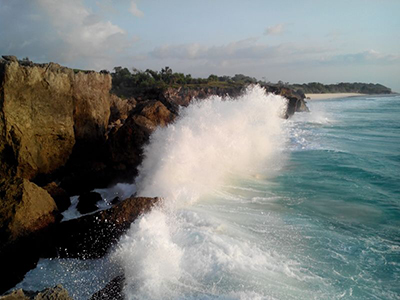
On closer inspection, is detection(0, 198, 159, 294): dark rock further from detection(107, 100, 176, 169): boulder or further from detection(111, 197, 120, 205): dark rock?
detection(107, 100, 176, 169): boulder

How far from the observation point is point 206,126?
1235 cm

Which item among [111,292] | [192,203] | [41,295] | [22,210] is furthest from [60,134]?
[41,295]

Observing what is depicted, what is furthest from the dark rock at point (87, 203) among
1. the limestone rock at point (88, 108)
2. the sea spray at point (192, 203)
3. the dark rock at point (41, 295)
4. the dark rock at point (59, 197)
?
the dark rock at point (41, 295)

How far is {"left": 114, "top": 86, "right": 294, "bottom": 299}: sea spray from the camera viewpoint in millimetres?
4684

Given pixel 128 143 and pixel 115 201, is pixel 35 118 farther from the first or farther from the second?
pixel 115 201

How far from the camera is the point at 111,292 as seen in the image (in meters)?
4.43

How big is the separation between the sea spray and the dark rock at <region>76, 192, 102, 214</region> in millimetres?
1151

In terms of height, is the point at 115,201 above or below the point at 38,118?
below

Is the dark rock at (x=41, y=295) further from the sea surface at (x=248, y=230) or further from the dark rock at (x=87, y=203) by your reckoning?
the dark rock at (x=87, y=203)

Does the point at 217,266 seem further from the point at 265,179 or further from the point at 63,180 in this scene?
the point at 63,180

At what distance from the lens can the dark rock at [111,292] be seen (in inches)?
172

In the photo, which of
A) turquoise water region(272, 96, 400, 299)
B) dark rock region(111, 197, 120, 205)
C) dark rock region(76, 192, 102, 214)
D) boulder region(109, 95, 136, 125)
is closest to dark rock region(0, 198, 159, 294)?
dark rock region(76, 192, 102, 214)

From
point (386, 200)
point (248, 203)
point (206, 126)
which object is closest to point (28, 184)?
point (248, 203)

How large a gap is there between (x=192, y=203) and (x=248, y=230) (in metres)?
1.77
